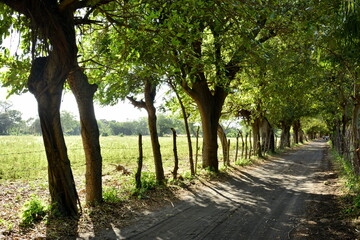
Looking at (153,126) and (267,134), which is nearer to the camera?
(153,126)

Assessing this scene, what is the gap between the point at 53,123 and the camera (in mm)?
6844

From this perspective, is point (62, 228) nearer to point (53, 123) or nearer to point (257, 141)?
point (53, 123)

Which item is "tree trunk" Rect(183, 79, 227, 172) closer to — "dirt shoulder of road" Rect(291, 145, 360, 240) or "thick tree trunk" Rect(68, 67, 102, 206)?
"dirt shoulder of road" Rect(291, 145, 360, 240)

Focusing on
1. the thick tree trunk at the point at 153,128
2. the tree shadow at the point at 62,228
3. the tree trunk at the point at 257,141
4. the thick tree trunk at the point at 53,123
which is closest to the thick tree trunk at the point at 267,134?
the tree trunk at the point at 257,141

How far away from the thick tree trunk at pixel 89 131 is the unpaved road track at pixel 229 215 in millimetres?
1696

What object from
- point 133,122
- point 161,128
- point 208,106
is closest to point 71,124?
point 133,122

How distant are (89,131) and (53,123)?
1.50 m

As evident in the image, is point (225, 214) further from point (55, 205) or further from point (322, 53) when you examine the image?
point (322, 53)

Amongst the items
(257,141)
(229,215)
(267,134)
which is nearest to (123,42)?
(229,215)

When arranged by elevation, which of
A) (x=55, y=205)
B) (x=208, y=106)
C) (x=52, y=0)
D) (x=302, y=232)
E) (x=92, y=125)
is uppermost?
(x=52, y=0)

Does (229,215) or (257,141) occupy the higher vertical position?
(257,141)

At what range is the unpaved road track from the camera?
6.44 meters

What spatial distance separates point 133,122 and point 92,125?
519 feet

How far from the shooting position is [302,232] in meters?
6.55
